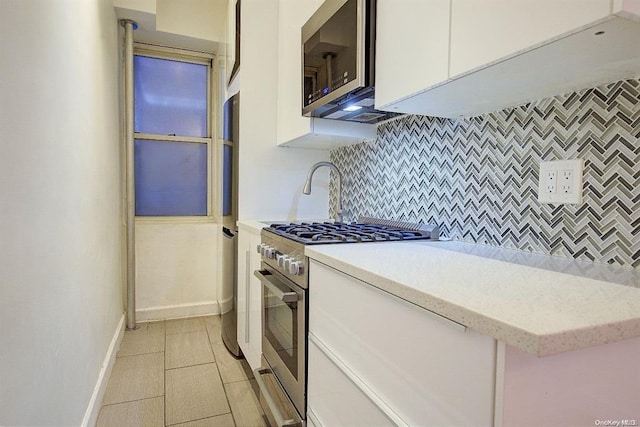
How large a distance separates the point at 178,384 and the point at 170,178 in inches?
75.5

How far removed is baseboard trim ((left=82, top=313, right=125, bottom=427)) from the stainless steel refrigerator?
733mm

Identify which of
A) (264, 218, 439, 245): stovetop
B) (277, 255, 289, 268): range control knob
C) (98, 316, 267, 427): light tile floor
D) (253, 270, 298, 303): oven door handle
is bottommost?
(98, 316, 267, 427): light tile floor

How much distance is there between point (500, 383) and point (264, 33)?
2.34 metres

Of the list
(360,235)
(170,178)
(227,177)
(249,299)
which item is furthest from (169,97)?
(360,235)

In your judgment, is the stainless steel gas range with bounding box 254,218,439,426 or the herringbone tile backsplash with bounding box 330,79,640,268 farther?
the stainless steel gas range with bounding box 254,218,439,426

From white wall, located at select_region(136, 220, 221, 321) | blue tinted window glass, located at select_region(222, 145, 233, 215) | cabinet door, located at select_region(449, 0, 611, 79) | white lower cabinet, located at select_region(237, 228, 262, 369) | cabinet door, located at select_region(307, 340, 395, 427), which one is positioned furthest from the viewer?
white wall, located at select_region(136, 220, 221, 321)

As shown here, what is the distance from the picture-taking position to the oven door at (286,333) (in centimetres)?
126

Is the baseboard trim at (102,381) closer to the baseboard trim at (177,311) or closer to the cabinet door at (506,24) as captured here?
the baseboard trim at (177,311)

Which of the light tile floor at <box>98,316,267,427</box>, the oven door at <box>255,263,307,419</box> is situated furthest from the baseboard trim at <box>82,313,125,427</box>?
the oven door at <box>255,263,307,419</box>

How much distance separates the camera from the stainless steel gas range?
1260mm

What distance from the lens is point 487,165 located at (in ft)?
4.14

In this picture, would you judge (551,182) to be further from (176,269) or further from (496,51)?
(176,269)

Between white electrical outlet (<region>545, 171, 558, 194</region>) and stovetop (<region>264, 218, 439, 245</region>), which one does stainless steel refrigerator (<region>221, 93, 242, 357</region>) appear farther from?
white electrical outlet (<region>545, 171, 558, 194</region>)

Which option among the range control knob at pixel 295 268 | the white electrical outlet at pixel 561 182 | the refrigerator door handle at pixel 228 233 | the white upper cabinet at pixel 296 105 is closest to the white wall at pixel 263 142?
the white upper cabinet at pixel 296 105
